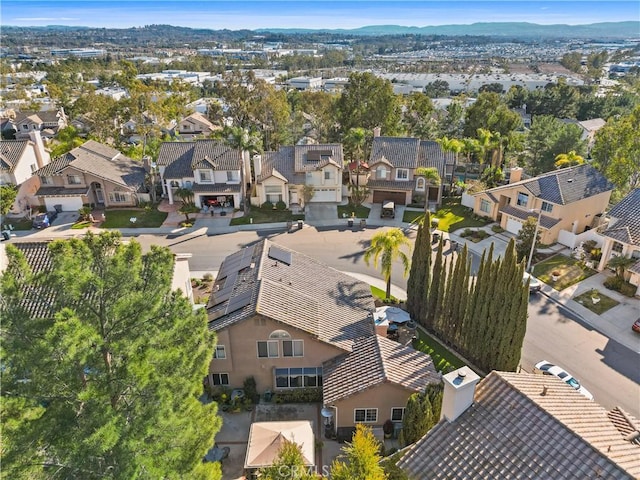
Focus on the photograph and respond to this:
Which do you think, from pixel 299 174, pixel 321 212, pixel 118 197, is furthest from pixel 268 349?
pixel 118 197

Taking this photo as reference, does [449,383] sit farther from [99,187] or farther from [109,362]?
[99,187]

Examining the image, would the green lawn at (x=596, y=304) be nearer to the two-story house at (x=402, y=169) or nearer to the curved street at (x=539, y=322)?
the curved street at (x=539, y=322)

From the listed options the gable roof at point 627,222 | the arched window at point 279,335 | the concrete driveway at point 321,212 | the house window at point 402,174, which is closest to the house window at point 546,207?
the gable roof at point 627,222

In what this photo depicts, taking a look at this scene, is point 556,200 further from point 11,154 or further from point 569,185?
point 11,154

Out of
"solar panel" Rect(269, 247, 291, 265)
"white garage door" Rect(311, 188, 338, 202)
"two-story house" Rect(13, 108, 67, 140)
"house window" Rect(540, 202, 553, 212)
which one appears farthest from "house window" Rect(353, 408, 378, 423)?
"two-story house" Rect(13, 108, 67, 140)

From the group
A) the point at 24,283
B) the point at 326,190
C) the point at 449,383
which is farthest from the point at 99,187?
the point at 449,383

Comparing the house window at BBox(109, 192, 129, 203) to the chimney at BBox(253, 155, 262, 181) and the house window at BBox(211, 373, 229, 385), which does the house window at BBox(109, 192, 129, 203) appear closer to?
the chimney at BBox(253, 155, 262, 181)
